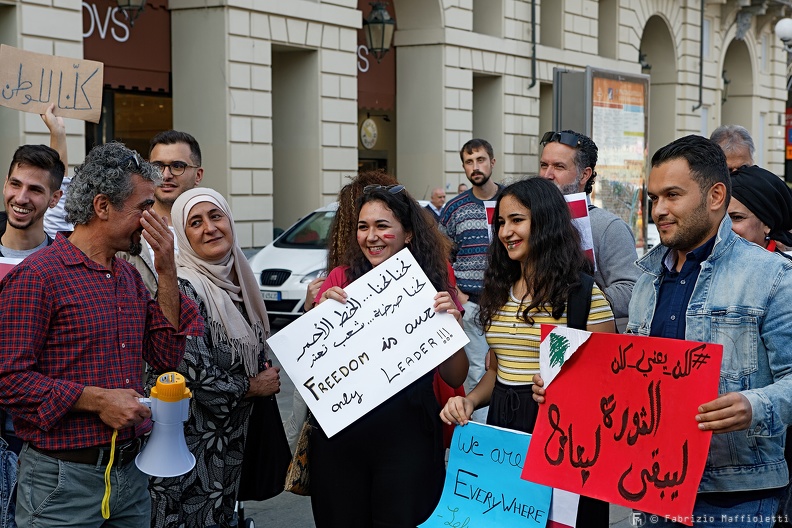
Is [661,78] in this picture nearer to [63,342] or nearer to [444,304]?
[444,304]

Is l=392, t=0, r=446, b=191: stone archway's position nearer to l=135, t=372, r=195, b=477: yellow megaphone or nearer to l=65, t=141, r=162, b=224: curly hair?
l=65, t=141, r=162, b=224: curly hair

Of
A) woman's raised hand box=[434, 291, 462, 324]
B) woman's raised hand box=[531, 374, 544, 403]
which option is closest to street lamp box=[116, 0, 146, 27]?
woman's raised hand box=[434, 291, 462, 324]

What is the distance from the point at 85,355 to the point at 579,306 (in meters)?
1.62

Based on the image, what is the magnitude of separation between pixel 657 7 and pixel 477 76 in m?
8.20

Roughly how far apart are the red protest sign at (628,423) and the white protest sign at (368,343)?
67cm

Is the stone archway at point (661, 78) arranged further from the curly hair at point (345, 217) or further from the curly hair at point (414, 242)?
the curly hair at point (414, 242)

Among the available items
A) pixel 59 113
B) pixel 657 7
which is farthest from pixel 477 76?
pixel 59 113

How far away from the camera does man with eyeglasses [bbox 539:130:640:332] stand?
468 centimetres

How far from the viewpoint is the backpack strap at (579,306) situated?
353 cm

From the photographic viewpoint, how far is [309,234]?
14344 millimetres

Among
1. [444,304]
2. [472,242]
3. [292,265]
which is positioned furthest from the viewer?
[292,265]

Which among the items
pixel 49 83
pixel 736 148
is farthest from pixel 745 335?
pixel 49 83

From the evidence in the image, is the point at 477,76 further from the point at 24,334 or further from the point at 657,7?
the point at 24,334

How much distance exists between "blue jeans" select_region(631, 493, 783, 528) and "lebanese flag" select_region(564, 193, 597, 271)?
1709 mm
